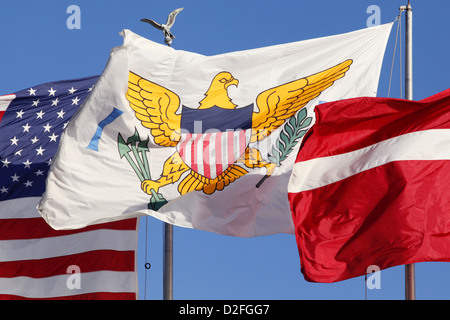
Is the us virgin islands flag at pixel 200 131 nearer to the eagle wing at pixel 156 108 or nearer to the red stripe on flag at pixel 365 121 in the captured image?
the eagle wing at pixel 156 108

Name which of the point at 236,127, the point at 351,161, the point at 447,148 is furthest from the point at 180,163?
the point at 447,148

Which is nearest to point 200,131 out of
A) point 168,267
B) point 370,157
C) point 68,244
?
point 168,267

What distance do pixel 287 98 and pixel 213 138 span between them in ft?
4.70

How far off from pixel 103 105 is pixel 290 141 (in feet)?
10.3

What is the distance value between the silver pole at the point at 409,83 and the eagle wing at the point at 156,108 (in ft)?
13.2

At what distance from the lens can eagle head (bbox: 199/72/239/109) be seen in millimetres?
20766

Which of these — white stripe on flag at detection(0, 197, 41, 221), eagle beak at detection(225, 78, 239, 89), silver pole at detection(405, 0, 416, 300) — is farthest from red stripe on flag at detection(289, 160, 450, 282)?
white stripe on flag at detection(0, 197, 41, 221)

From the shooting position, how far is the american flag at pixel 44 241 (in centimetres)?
2289

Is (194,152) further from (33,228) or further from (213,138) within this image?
(33,228)

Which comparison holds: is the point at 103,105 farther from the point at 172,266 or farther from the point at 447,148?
the point at 447,148

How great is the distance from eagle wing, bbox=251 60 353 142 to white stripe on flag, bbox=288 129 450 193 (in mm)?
1424

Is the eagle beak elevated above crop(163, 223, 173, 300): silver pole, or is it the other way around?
the eagle beak

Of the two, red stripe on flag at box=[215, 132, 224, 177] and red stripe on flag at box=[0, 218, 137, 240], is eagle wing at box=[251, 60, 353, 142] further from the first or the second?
red stripe on flag at box=[0, 218, 137, 240]

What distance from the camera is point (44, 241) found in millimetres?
23172
